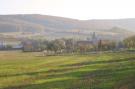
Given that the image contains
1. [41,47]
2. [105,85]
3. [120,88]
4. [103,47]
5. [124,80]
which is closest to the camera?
[120,88]

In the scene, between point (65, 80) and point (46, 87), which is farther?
point (65, 80)

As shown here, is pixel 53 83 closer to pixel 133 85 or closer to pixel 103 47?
pixel 133 85

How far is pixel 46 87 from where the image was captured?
48.6 m

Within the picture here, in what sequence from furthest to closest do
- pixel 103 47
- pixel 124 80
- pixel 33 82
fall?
pixel 103 47 < pixel 33 82 < pixel 124 80

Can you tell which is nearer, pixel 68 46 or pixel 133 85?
pixel 133 85

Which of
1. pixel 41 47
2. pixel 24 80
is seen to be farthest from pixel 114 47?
pixel 24 80

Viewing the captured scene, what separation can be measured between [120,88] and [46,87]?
10643 millimetres

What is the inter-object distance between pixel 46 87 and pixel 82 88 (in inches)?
217

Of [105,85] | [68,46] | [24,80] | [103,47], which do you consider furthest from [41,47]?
[105,85]

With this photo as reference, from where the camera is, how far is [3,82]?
5706cm

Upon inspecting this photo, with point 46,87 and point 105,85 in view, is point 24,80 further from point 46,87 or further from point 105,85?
point 105,85

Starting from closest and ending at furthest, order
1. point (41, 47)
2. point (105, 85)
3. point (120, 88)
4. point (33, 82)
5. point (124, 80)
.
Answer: point (120, 88)
point (105, 85)
point (124, 80)
point (33, 82)
point (41, 47)

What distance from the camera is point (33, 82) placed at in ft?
180

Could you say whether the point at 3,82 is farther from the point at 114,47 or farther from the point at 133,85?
the point at 114,47
